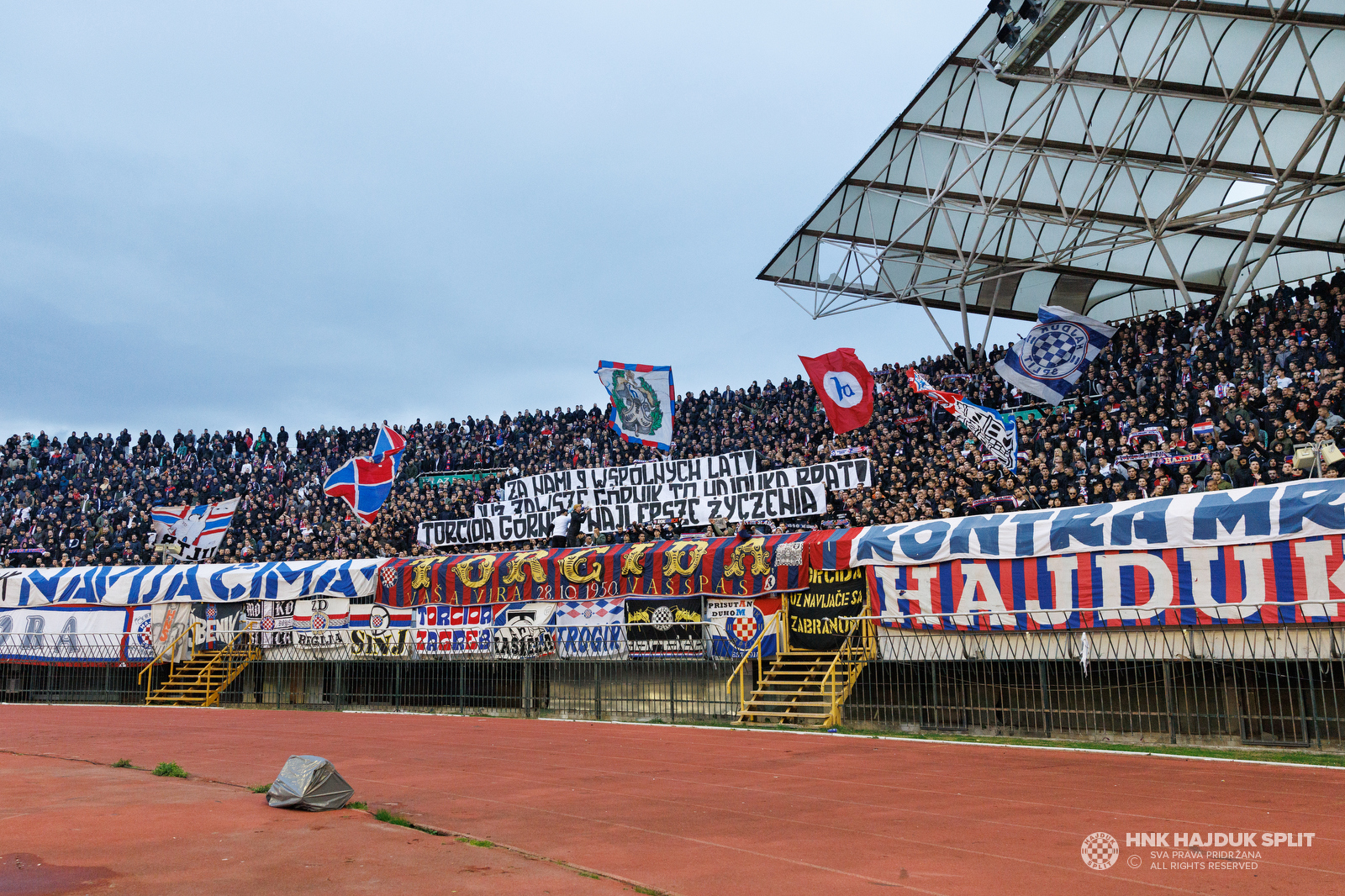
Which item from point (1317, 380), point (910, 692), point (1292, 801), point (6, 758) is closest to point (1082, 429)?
point (1317, 380)

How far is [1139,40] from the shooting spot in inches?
966

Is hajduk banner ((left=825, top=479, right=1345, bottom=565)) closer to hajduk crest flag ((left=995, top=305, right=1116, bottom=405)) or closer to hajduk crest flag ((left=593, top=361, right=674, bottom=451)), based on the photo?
hajduk crest flag ((left=995, top=305, right=1116, bottom=405))

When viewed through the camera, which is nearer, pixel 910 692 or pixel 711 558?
pixel 910 692

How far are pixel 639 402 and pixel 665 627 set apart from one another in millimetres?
9743

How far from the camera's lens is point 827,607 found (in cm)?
2025

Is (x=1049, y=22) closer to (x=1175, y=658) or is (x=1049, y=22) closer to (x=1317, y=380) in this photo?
(x=1317, y=380)

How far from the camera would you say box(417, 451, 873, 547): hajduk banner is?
2603cm

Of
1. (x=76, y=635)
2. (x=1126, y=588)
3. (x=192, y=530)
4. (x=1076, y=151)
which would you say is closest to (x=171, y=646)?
(x=76, y=635)

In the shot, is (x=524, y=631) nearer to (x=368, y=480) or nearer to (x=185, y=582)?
(x=368, y=480)

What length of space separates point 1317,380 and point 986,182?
12.9 m

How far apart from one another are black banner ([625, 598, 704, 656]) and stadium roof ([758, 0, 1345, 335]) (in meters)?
14.2

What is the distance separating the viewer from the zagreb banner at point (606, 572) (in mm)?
21234

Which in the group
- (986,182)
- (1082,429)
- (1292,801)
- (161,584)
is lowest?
(1292,801)

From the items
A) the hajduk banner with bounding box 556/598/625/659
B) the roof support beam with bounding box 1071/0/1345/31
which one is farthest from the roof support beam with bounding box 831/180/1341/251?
the hajduk banner with bounding box 556/598/625/659
